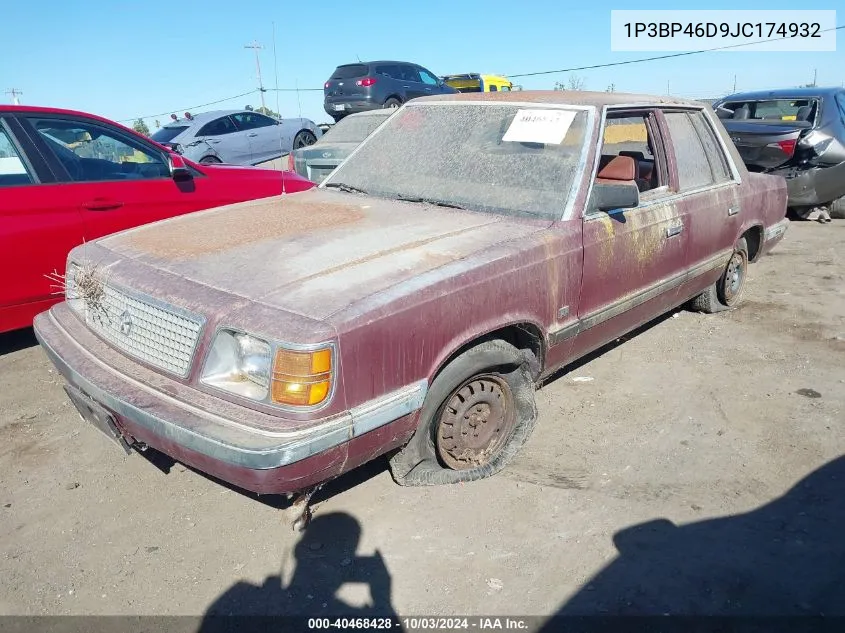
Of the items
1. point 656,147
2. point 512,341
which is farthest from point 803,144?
point 512,341

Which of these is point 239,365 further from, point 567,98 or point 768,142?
point 768,142

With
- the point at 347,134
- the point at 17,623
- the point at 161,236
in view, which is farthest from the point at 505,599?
the point at 347,134

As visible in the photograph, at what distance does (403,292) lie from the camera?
2.30 meters

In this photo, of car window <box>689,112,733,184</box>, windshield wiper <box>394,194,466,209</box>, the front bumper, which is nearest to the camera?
the front bumper

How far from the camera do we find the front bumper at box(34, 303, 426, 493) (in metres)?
2.06

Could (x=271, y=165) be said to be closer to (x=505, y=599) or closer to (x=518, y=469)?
(x=518, y=469)

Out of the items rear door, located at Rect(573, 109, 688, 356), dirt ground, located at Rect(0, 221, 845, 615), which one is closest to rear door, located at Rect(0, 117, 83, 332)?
dirt ground, located at Rect(0, 221, 845, 615)

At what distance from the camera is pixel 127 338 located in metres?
2.54

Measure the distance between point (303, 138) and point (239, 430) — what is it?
40.6 feet

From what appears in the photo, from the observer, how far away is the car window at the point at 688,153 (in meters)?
3.92

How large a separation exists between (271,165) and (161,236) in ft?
30.0

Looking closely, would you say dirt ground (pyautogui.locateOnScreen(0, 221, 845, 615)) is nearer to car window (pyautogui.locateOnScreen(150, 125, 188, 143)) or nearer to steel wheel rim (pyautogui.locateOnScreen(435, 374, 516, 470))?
steel wheel rim (pyautogui.locateOnScreen(435, 374, 516, 470))

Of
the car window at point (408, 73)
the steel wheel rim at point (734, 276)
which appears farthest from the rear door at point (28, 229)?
the car window at point (408, 73)

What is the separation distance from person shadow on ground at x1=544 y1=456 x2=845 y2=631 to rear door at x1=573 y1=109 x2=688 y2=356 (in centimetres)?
107
